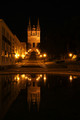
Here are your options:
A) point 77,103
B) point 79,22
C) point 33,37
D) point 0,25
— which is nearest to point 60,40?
point 79,22

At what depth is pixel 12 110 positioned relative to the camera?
20.4 ft

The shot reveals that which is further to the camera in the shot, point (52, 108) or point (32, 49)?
point (32, 49)

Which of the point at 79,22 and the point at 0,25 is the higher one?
the point at 0,25

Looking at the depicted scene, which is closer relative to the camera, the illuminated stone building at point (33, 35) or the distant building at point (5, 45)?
the distant building at point (5, 45)

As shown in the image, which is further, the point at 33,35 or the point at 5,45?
the point at 33,35

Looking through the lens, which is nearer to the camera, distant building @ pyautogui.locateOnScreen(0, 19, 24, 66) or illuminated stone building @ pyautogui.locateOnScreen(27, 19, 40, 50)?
distant building @ pyautogui.locateOnScreen(0, 19, 24, 66)

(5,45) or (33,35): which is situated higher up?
(33,35)

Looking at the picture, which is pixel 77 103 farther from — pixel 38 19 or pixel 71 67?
pixel 38 19

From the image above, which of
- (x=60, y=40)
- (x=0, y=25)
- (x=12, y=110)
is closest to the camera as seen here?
(x=12, y=110)

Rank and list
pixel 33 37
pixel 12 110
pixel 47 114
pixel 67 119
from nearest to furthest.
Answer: pixel 67 119 → pixel 47 114 → pixel 12 110 → pixel 33 37

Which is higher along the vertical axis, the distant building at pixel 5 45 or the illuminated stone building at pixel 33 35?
the illuminated stone building at pixel 33 35

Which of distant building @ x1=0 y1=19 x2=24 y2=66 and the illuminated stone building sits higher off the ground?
the illuminated stone building

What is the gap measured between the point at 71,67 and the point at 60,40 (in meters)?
8.23

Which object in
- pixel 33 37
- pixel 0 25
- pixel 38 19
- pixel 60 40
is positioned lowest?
pixel 60 40
